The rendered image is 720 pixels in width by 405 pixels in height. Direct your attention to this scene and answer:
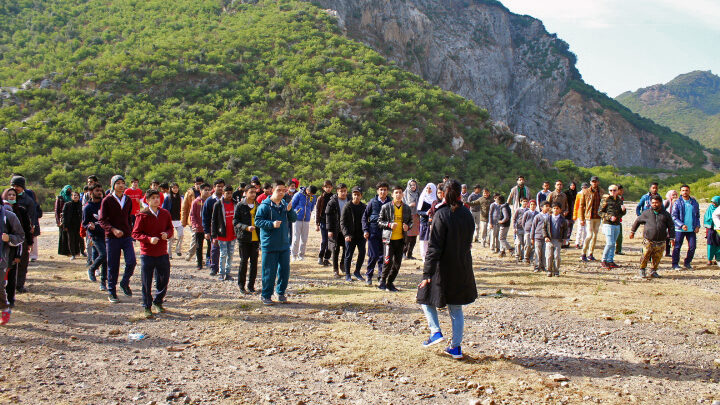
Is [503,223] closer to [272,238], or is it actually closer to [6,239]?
[272,238]

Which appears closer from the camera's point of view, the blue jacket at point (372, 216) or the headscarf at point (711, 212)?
the blue jacket at point (372, 216)

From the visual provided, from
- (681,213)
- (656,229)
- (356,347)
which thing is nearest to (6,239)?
(356,347)

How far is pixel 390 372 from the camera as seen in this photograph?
199 inches

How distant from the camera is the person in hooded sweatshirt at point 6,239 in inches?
238

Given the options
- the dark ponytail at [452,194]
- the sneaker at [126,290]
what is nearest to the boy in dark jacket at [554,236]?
the dark ponytail at [452,194]

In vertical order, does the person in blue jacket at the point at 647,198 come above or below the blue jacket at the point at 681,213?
above

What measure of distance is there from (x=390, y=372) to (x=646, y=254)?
6.99 m

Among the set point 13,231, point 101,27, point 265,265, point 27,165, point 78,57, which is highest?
point 101,27

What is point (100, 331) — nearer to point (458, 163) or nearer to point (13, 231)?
point (13, 231)

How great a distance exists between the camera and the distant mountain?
351 feet

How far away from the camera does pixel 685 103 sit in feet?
398

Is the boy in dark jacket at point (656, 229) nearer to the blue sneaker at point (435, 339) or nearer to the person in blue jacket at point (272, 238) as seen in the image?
the blue sneaker at point (435, 339)

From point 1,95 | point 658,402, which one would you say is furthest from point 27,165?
point 658,402

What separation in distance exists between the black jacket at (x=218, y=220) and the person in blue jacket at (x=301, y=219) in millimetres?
2594
